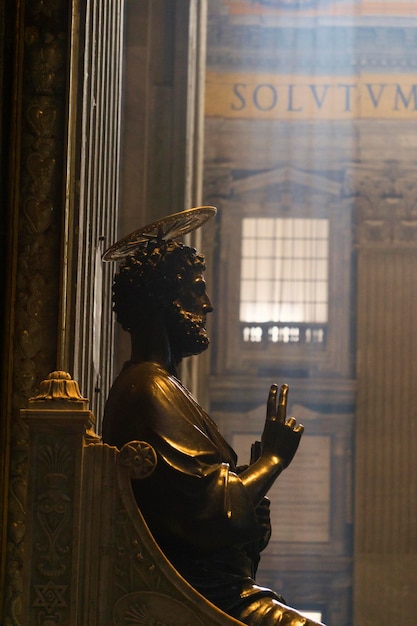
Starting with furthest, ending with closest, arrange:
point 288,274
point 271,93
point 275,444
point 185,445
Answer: point 271,93
point 288,274
point 275,444
point 185,445

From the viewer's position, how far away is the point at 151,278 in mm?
4301

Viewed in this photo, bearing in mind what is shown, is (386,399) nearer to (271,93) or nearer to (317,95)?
(317,95)

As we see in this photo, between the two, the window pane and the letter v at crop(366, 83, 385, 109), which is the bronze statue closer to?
the window pane

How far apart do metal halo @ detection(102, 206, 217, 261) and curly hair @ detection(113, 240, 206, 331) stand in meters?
0.05

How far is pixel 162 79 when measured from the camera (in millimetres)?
10406

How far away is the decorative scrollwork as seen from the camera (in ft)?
11.9

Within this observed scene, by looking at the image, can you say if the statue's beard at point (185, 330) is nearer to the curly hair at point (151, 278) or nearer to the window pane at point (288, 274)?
the curly hair at point (151, 278)

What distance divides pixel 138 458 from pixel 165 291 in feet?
2.72

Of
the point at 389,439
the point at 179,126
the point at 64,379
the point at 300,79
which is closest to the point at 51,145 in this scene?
the point at 64,379

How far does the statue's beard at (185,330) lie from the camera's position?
170 inches

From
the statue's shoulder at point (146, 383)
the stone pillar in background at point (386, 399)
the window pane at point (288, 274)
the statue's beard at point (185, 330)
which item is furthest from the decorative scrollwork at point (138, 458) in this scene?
the window pane at point (288, 274)

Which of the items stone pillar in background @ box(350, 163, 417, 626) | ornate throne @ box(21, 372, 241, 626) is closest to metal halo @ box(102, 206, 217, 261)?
ornate throne @ box(21, 372, 241, 626)

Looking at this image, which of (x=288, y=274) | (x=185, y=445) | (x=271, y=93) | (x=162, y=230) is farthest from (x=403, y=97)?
(x=185, y=445)

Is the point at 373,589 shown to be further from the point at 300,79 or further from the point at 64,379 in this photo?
the point at 64,379
